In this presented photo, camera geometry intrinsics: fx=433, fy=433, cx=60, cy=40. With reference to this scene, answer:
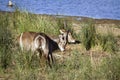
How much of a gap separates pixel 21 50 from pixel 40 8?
19.6m

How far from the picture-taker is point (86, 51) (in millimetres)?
11805

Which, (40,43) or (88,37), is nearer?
(40,43)

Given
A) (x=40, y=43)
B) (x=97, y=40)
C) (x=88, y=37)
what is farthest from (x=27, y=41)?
(x=97, y=40)

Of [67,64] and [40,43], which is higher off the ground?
[40,43]

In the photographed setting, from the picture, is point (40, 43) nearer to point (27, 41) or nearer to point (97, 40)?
point (27, 41)

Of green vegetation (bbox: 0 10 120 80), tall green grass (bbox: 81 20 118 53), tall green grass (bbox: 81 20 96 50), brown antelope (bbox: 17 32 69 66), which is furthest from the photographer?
tall green grass (bbox: 81 20 96 50)

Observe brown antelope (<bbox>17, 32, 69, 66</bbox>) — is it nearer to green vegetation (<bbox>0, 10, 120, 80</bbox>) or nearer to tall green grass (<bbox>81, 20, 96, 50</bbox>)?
green vegetation (<bbox>0, 10, 120, 80</bbox>)

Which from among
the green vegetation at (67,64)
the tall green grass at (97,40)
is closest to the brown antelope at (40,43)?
the green vegetation at (67,64)

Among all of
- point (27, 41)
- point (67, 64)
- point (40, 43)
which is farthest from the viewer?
point (27, 41)

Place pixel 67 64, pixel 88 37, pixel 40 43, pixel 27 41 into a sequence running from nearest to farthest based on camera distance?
1. pixel 67 64
2. pixel 40 43
3. pixel 27 41
4. pixel 88 37

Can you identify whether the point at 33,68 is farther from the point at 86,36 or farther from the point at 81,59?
the point at 86,36

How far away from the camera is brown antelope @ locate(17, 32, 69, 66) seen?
9.16 metres

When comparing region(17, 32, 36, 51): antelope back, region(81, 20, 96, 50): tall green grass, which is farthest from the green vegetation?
region(17, 32, 36, 51): antelope back

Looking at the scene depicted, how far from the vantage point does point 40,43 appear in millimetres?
9188
